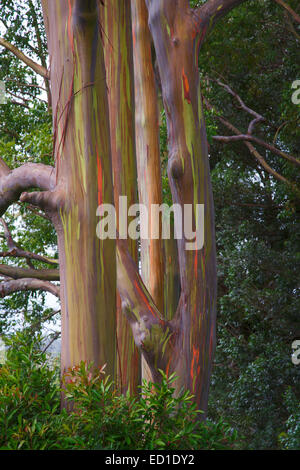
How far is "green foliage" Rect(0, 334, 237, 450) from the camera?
266cm

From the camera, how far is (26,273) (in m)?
9.46

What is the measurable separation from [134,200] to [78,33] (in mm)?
1975

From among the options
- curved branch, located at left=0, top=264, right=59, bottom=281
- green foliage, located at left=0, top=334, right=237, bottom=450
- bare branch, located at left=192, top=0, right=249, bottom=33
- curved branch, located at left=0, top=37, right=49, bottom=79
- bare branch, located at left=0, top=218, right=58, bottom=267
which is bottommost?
green foliage, located at left=0, top=334, right=237, bottom=450

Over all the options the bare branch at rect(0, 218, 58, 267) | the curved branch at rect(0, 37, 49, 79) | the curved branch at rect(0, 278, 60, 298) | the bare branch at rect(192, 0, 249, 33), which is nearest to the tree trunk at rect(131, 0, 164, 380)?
the bare branch at rect(192, 0, 249, 33)

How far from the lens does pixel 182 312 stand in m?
4.69

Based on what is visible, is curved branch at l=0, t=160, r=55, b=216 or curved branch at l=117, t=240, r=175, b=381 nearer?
curved branch at l=0, t=160, r=55, b=216

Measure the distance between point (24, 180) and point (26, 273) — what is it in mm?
5620

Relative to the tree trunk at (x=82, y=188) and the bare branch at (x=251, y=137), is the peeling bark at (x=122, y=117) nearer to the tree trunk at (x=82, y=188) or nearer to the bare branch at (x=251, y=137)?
the tree trunk at (x=82, y=188)

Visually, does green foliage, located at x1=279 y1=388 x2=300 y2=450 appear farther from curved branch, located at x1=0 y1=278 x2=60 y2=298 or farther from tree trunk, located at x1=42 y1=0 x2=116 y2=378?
tree trunk, located at x1=42 y1=0 x2=116 y2=378

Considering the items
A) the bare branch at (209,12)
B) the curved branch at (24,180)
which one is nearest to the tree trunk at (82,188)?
the curved branch at (24,180)

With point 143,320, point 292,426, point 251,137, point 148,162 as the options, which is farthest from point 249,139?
point 143,320

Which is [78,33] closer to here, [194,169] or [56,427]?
[194,169]

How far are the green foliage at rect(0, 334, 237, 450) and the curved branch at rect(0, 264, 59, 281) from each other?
6.30m
